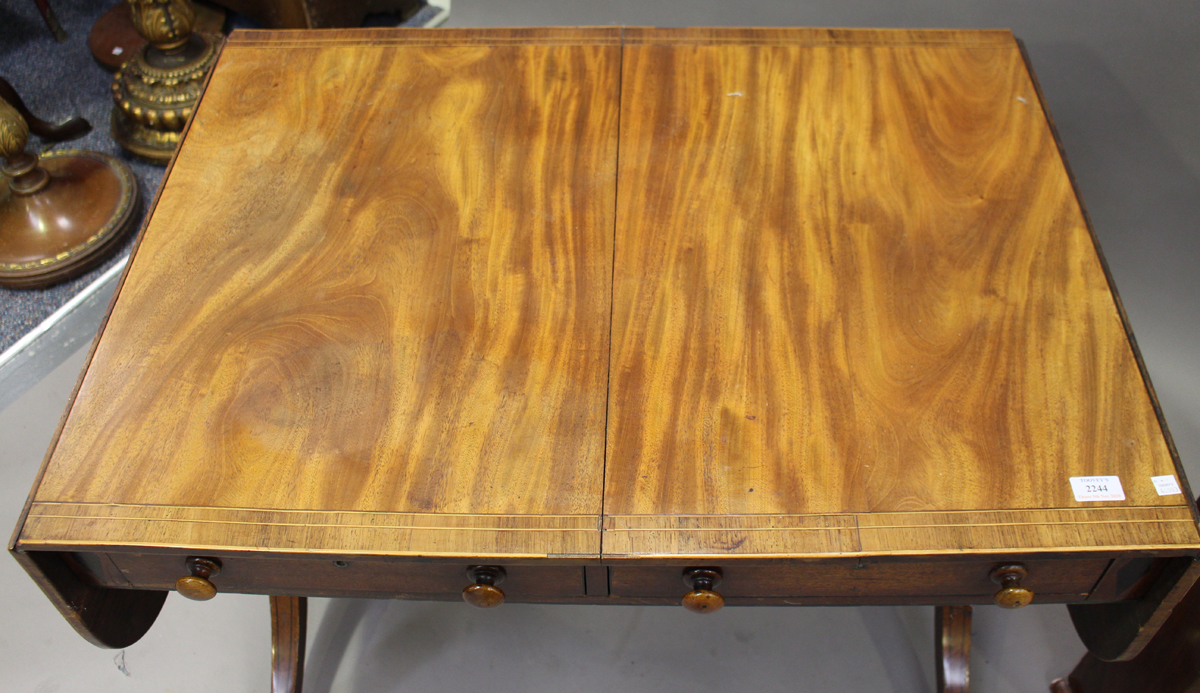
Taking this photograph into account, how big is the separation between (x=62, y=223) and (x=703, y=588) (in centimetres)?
178

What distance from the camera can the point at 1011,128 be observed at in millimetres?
1390

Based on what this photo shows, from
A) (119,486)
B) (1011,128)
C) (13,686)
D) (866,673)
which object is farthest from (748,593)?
(13,686)

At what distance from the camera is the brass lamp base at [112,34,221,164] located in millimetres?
2256

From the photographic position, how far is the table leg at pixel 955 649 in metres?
1.46

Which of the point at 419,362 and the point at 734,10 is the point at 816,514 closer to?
the point at 419,362

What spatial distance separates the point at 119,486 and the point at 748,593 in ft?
2.37

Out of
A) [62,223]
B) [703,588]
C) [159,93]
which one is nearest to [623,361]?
[703,588]

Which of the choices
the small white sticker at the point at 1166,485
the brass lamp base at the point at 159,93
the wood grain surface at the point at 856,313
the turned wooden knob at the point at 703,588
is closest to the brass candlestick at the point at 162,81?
the brass lamp base at the point at 159,93

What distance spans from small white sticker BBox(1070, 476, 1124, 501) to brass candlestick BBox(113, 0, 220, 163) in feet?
6.81

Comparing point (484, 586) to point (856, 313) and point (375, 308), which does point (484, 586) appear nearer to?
point (375, 308)

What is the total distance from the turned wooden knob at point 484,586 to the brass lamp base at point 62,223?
1521 millimetres

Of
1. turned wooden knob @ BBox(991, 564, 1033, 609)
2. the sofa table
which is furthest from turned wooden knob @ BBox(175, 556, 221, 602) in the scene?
turned wooden knob @ BBox(991, 564, 1033, 609)

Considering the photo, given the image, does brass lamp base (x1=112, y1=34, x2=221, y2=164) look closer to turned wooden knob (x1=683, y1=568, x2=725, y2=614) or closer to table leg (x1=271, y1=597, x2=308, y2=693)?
table leg (x1=271, y1=597, x2=308, y2=693)

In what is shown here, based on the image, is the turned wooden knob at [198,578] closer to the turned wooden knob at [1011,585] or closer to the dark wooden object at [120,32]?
the turned wooden knob at [1011,585]
